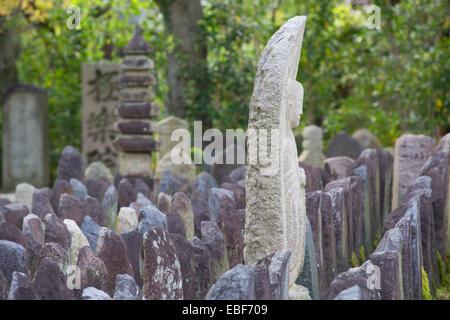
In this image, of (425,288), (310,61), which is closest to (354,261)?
(425,288)

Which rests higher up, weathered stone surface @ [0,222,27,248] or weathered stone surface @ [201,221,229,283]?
weathered stone surface @ [0,222,27,248]

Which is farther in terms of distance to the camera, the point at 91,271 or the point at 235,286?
the point at 91,271

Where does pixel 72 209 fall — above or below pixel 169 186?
below

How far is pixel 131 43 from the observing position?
7.49 meters

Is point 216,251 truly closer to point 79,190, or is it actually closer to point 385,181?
point 79,190

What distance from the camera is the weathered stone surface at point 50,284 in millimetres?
2971

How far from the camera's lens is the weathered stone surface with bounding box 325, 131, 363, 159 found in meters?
7.90

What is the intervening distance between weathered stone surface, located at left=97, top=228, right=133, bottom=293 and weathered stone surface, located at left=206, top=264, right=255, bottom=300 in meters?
0.80

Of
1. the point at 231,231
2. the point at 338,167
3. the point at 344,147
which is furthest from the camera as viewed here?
the point at 344,147

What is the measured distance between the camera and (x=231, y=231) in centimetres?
406

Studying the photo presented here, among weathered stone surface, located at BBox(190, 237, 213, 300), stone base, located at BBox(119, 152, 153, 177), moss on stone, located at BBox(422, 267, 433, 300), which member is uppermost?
stone base, located at BBox(119, 152, 153, 177)

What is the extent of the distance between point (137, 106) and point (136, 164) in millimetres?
627

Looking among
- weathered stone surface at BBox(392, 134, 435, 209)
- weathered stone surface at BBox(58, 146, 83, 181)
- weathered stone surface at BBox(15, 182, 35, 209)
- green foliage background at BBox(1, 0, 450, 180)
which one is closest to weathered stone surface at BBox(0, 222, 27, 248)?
weathered stone surface at BBox(15, 182, 35, 209)

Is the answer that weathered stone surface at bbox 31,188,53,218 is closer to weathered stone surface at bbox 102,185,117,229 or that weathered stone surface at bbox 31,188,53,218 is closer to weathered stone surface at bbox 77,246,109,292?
weathered stone surface at bbox 102,185,117,229
